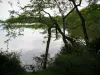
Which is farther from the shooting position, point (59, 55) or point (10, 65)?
point (59, 55)

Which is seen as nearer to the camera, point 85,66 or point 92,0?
point 85,66

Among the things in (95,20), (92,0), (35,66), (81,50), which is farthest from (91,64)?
(95,20)

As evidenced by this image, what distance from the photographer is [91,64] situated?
9727 mm

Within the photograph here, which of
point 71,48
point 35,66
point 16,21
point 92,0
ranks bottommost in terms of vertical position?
point 35,66

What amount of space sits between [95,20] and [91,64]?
1419cm

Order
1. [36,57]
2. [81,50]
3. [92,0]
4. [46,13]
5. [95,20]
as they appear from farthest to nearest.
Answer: [95,20] → [92,0] → [46,13] → [36,57] → [81,50]

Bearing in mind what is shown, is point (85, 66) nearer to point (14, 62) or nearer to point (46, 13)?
point (14, 62)

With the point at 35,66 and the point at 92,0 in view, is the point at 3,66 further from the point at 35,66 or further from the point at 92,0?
the point at 92,0

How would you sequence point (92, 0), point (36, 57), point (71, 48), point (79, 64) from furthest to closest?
point (92, 0)
point (36, 57)
point (71, 48)
point (79, 64)

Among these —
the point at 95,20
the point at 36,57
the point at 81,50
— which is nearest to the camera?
the point at 81,50

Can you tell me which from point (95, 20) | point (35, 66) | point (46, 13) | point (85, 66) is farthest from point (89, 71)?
point (95, 20)

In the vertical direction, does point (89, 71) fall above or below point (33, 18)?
below

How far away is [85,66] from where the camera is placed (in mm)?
9586

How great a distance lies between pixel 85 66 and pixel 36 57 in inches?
167
